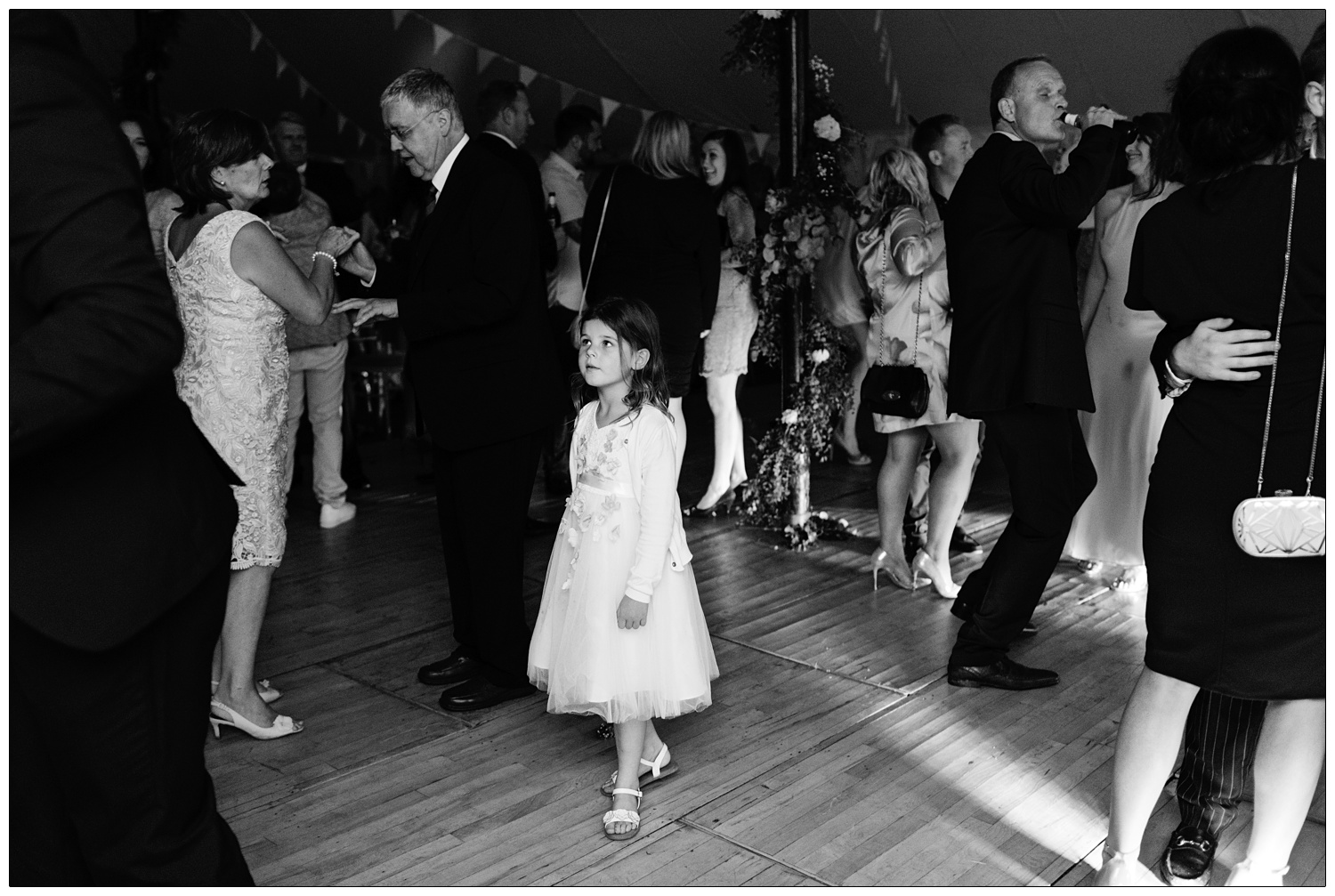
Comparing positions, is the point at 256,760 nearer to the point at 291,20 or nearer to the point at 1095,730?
the point at 1095,730

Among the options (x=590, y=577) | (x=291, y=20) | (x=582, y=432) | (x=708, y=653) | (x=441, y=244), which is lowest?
(x=708, y=653)

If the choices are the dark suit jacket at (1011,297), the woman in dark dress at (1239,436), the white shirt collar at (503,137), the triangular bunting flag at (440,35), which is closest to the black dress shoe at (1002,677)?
the dark suit jacket at (1011,297)

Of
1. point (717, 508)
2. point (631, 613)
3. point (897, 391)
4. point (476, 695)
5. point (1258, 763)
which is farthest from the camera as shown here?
point (717, 508)

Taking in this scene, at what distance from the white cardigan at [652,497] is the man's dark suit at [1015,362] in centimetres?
109

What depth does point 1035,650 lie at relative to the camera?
385cm

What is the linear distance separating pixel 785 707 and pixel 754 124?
33.4ft

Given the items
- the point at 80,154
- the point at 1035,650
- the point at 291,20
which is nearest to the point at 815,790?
the point at 1035,650

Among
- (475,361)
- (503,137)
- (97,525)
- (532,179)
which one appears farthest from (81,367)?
(503,137)

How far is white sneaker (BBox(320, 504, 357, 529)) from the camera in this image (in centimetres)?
563

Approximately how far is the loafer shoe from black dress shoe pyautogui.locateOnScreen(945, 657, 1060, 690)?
0.96 m

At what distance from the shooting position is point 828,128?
511 centimetres

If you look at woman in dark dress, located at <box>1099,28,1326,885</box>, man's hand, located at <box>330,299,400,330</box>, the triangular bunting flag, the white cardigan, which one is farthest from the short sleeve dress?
the triangular bunting flag

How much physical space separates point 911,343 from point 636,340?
1.98 metres

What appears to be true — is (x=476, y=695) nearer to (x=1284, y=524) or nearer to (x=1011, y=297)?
(x=1011, y=297)
